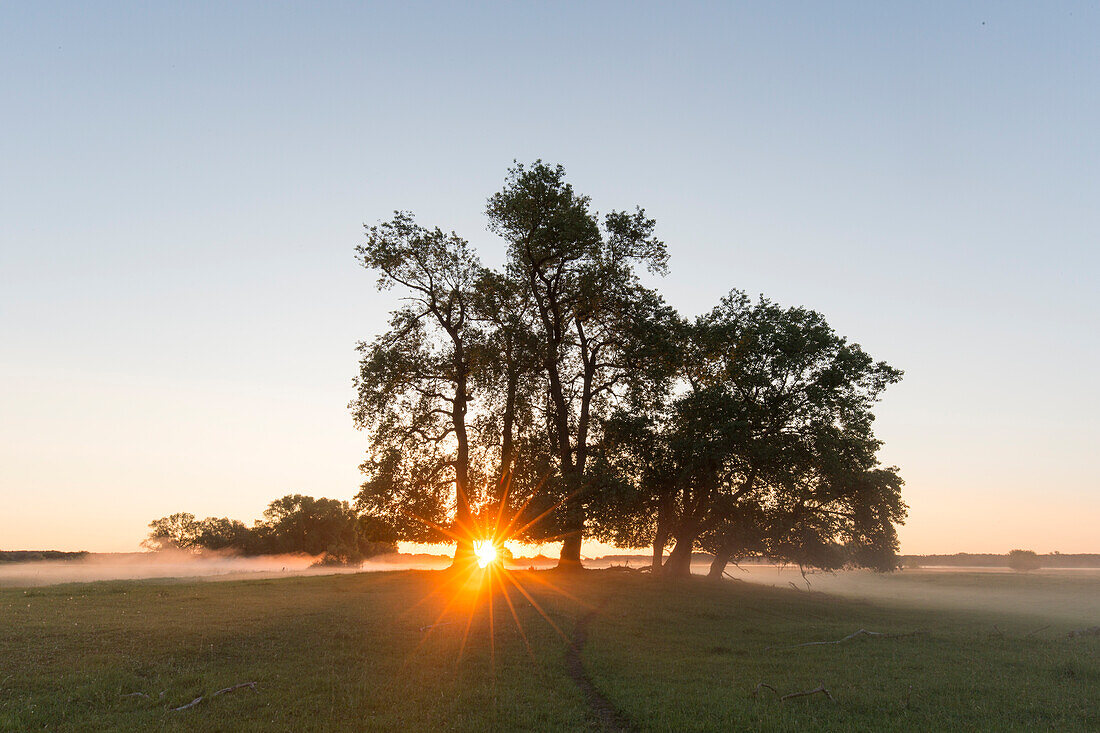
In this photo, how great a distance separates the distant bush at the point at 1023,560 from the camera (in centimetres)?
12631

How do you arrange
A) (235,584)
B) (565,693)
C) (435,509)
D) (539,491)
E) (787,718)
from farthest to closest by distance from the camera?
(435,509) < (539,491) < (235,584) < (565,693) < (787,718)

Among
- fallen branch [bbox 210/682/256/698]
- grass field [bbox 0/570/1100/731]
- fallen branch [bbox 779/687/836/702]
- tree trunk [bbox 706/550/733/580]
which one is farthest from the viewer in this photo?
tree trunk [bbox 706/550/733/580]

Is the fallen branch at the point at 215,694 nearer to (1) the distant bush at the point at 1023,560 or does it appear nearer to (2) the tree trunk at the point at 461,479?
(2) the tree trunk at the point at 461,479

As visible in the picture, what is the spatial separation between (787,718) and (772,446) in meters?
27.1

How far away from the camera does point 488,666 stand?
760 inches

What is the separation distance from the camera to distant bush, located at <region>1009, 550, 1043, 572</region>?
414ft

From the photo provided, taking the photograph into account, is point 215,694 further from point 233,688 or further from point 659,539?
point 659,539

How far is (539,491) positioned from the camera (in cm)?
3916

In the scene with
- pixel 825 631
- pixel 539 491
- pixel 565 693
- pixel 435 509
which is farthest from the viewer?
pixel 435 509

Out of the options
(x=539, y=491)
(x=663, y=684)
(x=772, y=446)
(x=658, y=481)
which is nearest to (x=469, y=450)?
(x=539, y=491)

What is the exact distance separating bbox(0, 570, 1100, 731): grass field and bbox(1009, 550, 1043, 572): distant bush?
4708 inches

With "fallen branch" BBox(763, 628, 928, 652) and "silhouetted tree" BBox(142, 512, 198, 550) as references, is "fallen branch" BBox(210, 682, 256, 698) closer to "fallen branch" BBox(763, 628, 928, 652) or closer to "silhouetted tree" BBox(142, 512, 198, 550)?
"fallen branch" BBox(763, 628, 928, 652)

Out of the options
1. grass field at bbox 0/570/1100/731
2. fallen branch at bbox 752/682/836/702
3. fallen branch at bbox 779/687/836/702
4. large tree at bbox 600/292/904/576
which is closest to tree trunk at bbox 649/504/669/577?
large tree at bbox 600/292/904/576

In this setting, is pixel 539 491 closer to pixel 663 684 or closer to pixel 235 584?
pixel 235 584
